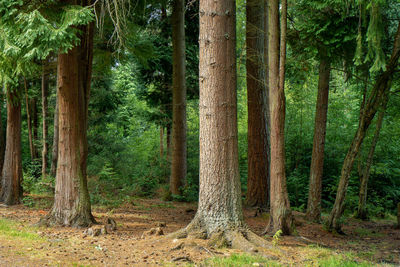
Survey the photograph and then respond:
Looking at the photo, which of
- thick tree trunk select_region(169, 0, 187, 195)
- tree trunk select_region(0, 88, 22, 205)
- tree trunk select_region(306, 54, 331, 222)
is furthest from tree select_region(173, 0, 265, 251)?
thick tree trunk select_region(169, 0, 187, 195)

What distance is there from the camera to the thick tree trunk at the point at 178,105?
1232 cm

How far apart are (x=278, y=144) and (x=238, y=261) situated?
245 cm

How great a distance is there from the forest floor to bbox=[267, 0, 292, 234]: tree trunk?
0.34 metres

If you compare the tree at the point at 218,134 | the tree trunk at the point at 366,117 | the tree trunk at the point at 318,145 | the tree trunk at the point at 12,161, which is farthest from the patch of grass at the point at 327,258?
the tree trunk at the point at 12,161

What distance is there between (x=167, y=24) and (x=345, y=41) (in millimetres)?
9228

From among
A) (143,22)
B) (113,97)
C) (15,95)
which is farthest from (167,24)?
(15,95)

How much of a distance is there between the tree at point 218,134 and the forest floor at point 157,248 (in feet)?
1.29

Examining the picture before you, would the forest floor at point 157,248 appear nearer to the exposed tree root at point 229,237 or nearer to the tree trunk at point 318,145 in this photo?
the exposed tree root at point 229,237

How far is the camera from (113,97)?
17188 mm

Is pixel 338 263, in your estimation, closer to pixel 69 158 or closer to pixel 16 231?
pixel 69 158

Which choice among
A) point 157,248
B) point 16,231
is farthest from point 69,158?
point 157,248

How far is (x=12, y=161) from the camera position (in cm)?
986

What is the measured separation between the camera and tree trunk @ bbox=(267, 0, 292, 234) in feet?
20.5

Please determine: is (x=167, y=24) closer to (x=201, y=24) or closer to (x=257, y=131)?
(x=257, y=131)
